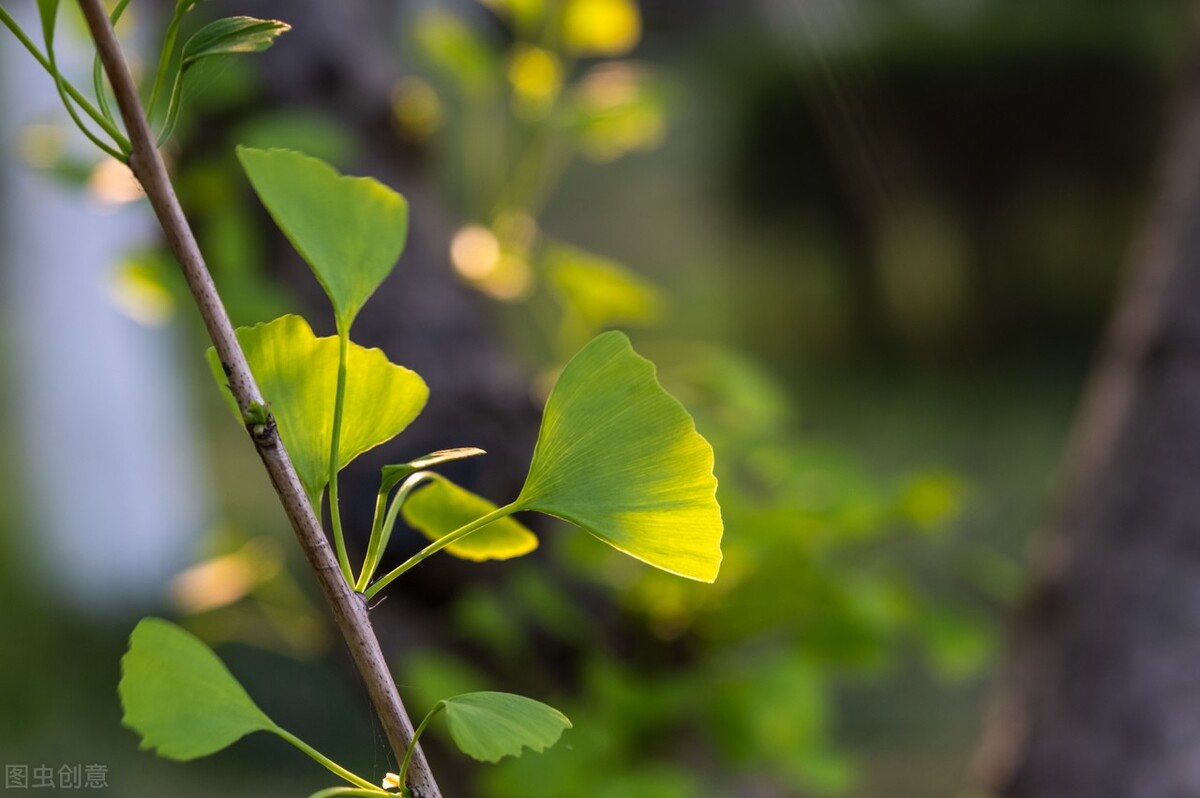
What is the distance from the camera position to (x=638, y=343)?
2.15ft

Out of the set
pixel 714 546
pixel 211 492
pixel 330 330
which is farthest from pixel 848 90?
pixel 211 492

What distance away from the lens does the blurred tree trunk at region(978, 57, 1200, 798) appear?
264 millimetres

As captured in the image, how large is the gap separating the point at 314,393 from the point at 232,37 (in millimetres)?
20

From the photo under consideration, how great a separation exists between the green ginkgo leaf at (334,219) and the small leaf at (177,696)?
2 centimetres

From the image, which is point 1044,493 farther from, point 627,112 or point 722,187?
point 627,112

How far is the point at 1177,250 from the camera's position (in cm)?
29

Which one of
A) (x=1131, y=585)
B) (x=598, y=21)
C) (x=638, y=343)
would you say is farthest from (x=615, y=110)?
(x=638, y=343)

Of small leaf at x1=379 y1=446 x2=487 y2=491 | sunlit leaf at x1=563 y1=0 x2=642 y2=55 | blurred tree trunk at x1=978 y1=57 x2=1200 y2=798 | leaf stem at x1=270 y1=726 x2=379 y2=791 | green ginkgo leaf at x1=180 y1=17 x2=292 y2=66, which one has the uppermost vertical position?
sunlit leaf at x1=563 y1=0 x2=642 y2=55

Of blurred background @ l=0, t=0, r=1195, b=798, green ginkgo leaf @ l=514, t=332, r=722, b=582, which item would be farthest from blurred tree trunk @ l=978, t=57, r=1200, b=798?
green ginkgo leaf @ l=514, t=332, r=722, b=582

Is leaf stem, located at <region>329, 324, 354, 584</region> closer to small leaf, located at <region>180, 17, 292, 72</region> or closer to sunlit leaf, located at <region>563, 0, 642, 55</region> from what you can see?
small leaf, located at <region>180, 17, 292, 72</region>

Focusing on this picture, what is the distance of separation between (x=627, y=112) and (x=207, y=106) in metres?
0.11

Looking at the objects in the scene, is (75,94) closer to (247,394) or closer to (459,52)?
(247,394)

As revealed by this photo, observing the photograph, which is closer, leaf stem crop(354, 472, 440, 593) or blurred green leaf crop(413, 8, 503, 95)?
leaf stem crop(354, 472, 440, 593)

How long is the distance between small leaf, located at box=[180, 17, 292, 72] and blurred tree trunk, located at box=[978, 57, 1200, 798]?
267 millimetres
